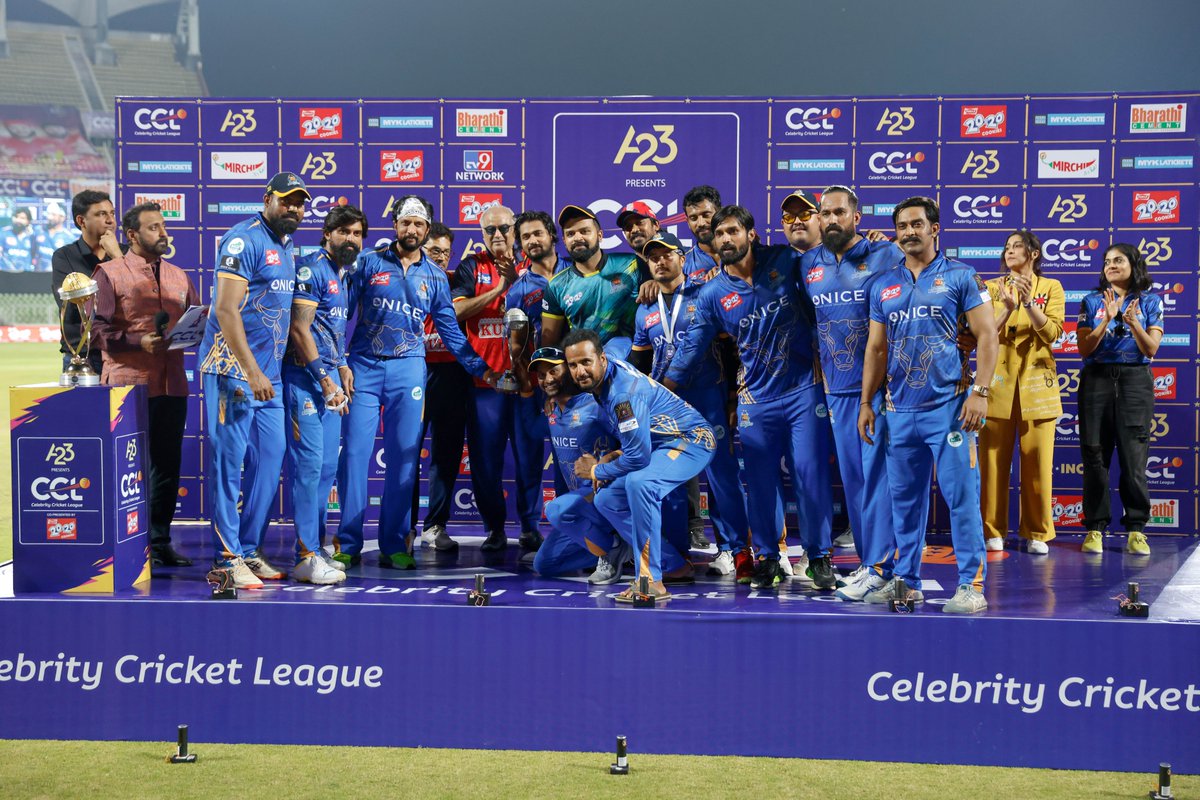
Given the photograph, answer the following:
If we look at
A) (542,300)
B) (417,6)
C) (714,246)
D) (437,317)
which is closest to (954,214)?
(714,246)

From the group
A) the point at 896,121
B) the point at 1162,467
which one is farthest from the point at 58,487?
the point at 1162,467

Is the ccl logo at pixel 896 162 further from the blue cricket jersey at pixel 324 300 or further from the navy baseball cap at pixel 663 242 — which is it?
the blue cricket jersey at pixel 324 300

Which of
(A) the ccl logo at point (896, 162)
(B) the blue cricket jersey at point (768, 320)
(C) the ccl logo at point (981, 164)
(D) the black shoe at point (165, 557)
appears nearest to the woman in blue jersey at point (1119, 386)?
(C) the ccl logo at point (981, 164)

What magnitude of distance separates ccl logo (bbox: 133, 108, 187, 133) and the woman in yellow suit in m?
4.89

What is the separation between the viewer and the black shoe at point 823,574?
4.66 m

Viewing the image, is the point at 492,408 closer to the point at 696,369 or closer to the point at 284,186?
the point at 696,369

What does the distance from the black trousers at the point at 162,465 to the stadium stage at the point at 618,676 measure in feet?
3.28

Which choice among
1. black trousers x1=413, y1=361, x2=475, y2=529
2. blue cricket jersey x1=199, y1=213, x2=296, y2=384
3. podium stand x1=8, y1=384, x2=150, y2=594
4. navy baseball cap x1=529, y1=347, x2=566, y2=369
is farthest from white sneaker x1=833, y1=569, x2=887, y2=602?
podium stand x1=8, y1=384, x2=150, y2=594

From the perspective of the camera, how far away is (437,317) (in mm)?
5301

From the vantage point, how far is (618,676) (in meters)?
4.10

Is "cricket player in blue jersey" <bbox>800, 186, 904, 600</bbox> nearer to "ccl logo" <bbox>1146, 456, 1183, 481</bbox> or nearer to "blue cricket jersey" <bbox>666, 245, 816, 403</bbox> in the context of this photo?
"blue cricket jersey" <bbox>666, 245, 816, 403</bbox>

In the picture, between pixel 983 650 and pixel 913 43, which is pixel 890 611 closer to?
pixel 983 650

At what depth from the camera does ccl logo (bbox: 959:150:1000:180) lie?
6551 millimetres

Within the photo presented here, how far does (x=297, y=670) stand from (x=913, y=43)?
361 inches
